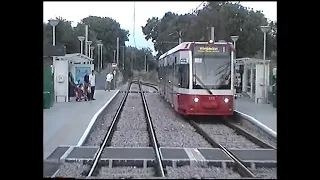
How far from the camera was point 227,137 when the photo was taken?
16516mm

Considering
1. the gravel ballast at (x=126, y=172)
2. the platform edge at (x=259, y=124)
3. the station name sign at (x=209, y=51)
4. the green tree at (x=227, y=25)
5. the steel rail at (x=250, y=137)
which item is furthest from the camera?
the green tree at (x=227, y=25)

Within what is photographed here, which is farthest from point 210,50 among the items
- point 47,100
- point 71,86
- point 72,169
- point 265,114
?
point 71,86

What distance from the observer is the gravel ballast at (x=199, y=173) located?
9455 millimetres

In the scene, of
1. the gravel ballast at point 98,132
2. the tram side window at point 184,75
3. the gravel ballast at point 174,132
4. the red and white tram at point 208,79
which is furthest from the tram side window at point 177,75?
the gravel ballast at point 98,132

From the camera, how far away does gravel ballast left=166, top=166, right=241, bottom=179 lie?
9455 mm

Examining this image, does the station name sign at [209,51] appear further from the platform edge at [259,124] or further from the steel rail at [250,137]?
the steel rail at [250,137]

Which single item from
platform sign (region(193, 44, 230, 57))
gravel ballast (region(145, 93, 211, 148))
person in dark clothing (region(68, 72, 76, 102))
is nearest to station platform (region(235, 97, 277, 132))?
gravel ballast (region(145, 93, 211, 148))

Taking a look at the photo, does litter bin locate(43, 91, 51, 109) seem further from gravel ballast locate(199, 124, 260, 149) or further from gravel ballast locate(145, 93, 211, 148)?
gravel ballast locate(199, 124, 260, 149)

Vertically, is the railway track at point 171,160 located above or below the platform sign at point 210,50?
below

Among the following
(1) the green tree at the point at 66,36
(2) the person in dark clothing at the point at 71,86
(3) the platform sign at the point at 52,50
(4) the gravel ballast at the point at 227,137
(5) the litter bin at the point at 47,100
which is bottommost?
(4) the gravel ballast at the point at 227,137

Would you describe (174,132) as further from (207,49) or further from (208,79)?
(207,49)

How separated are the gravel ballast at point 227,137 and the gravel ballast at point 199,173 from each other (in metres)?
4.03
